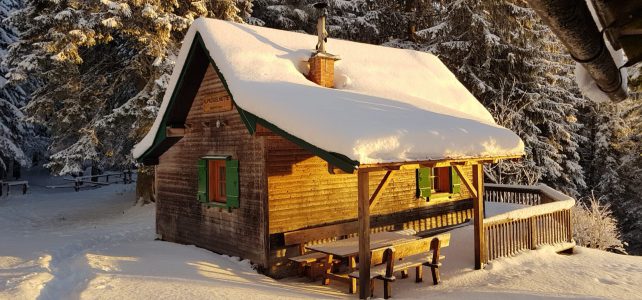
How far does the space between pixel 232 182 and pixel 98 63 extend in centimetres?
1377

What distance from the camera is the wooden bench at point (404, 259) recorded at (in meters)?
8.45

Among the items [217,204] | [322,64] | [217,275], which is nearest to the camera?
[217,275]

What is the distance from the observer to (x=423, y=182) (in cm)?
1295

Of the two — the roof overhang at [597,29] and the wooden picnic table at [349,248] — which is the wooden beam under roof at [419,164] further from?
the roof overhang at [597,29]

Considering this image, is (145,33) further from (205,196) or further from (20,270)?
(20,270)

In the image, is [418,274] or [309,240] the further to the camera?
[309,240]

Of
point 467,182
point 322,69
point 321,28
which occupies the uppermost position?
point 321,28

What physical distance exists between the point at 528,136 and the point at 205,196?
17.2 metres

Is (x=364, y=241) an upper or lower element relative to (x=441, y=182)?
lower

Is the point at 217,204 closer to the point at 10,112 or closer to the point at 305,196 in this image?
the point at 305,196

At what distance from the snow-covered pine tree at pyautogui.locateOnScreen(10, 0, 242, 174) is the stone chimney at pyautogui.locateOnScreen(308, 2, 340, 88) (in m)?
7.98

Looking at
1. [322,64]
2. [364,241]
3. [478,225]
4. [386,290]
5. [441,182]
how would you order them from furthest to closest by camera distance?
1. [441,182]
2. [322,64]
3. [478,225]
4. [386,290]
5. [364,241]

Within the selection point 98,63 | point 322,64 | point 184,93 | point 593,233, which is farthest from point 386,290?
point 98,63

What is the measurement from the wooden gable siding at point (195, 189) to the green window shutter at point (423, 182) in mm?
5102
